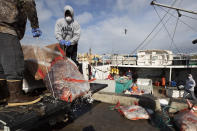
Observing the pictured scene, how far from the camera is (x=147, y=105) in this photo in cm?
358

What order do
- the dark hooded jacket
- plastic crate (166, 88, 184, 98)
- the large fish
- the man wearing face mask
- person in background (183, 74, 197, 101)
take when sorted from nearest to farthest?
the dark hooded jacket < the large fish < the man wearing face mask < person in background (183, 74, 197, 101) < plastic crate (166, 88, 184, 98)

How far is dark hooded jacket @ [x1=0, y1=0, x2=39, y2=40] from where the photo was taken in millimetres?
1678

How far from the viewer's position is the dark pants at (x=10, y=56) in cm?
171

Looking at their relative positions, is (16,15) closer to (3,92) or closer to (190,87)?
(3,92)

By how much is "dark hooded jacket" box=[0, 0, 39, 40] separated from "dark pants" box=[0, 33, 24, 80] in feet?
0.37

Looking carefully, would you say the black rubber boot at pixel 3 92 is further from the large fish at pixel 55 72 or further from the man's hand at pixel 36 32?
the man's hand at pixel 36 32

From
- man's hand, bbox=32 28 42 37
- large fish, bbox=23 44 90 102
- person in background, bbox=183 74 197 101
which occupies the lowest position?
person in background, bbox=183 74 197 101

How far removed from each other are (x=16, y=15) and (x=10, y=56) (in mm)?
643

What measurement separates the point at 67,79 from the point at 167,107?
10.3ft

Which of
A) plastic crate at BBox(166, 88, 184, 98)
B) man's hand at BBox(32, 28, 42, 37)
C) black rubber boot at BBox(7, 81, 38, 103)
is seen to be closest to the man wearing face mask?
man's hand at BBox(32, 28, 42, 37)

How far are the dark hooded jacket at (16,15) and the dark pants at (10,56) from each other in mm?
113

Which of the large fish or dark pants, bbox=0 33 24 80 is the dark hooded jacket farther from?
the large fish

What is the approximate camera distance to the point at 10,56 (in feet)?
5.72

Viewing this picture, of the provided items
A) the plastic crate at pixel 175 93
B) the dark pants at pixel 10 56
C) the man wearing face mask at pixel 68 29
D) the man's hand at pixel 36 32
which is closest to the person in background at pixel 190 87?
the plastic crate at pixel 175 93
